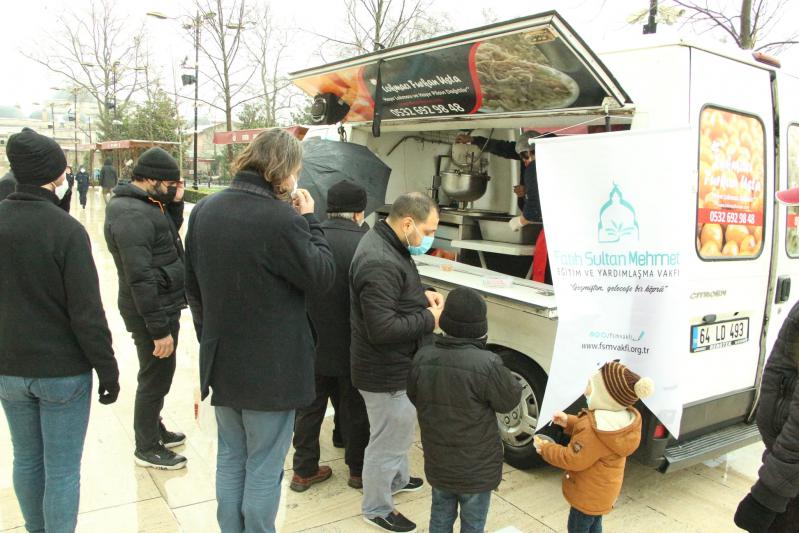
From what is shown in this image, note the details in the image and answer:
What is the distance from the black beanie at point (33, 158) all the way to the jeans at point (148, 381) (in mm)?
1344

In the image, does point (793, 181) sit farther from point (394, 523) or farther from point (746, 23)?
point (746, 23)

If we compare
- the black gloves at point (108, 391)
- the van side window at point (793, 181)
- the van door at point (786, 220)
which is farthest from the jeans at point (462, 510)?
the van side window at point (793, 181)

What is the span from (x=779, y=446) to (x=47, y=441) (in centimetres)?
267

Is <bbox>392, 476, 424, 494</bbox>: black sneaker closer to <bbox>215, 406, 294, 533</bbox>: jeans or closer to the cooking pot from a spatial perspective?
<bbox>215, 406, 294, 533</bbox>: jeans

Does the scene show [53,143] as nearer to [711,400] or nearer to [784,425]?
[784,425]

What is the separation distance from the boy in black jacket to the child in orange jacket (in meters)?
0.31

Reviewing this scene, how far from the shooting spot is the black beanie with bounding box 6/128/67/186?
2.35 meters

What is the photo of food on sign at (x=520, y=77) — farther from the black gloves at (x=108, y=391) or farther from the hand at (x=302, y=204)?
the black gloves at (x=108, y=391)

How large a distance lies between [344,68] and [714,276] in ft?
10.1

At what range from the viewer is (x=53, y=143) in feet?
8.06

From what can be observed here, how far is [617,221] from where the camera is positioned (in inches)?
111

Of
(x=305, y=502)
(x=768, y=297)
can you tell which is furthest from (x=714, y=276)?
(x=305, y=502)

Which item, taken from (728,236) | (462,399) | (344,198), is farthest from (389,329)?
(728,236)

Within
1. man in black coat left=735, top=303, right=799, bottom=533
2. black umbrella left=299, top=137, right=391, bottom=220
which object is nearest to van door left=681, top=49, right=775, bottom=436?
man in black coat left=735, top=303, right=799, bottom=533
